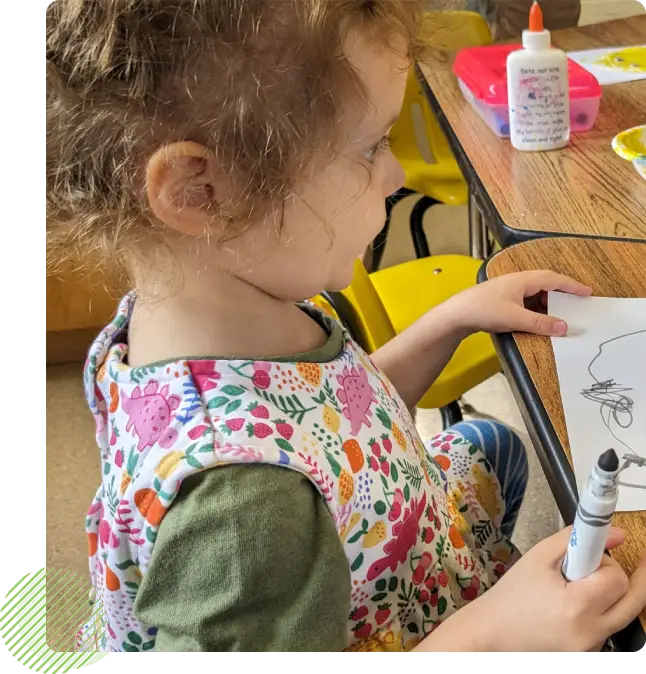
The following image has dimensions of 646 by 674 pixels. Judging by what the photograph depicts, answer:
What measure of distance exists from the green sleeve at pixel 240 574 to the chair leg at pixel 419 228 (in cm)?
119

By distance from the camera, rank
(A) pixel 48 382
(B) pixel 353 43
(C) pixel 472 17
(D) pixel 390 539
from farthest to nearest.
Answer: (A) pixel 48 382 < (C) pixel 472 17 < (D) pixel 390 539 < (B) pixel 353 43

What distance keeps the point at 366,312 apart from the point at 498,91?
1.37 feet

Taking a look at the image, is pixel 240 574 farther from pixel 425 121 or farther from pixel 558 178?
pixel 425 121

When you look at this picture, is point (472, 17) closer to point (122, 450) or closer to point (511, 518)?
point (511, 518)

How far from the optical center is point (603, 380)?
2.12ft

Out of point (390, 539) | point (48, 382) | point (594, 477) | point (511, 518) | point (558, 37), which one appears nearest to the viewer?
point (594, 477)

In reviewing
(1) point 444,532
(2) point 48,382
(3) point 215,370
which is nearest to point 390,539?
(1) point 444,532

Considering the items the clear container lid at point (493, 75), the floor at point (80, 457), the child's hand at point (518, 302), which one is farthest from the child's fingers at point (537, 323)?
the floor at point (80, 457)

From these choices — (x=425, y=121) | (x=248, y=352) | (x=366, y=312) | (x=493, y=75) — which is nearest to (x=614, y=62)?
(x=493, y=75)

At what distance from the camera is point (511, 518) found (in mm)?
935

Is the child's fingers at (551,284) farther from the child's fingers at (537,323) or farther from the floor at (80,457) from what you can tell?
the floor at (80,457)

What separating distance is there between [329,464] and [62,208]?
29 centimetres

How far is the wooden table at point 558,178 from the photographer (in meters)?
0.88

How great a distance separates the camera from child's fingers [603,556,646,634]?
47 centimetres
